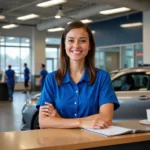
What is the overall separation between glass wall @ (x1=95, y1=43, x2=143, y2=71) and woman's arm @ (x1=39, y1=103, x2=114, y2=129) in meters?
13.4

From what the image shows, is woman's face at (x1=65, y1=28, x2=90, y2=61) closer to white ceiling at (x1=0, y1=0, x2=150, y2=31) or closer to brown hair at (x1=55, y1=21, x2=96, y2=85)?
brown hair at (x1=55, y1=21, x2=96, y2=85)

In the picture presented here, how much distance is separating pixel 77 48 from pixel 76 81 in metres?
0.25

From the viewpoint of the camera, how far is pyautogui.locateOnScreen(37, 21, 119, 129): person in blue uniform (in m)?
2.37

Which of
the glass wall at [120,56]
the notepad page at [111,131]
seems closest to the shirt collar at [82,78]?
the notepad page at [111,131]

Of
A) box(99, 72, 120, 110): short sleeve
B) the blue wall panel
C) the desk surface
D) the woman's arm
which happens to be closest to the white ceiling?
the blue wall panel

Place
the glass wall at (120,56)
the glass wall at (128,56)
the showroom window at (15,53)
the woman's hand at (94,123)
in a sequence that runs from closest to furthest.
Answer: the woman's hand at (94,123)
the glass wall at (120,56)
the glass wall at (128,56)
the showroom window at (15,53)

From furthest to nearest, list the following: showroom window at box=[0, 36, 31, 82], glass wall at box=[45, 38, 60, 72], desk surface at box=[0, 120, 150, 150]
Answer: glass wall at box=[45, 38, 60, 72] < showroom window at box=[0, 36, 31, 82] < desk surface at box=[0, 120, 150, 150]

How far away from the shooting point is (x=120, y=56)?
703 inches

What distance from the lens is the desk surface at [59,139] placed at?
67.5 inches

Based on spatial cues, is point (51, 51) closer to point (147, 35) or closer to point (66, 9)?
point (66, 9)

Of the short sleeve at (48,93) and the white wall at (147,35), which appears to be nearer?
the short sleeve at (48,93)

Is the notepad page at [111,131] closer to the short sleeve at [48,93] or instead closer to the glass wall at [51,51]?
the short sleeve at [48,93]

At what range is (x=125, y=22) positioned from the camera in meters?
17.2

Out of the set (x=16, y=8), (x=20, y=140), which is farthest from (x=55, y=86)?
(x=16, y=8)
